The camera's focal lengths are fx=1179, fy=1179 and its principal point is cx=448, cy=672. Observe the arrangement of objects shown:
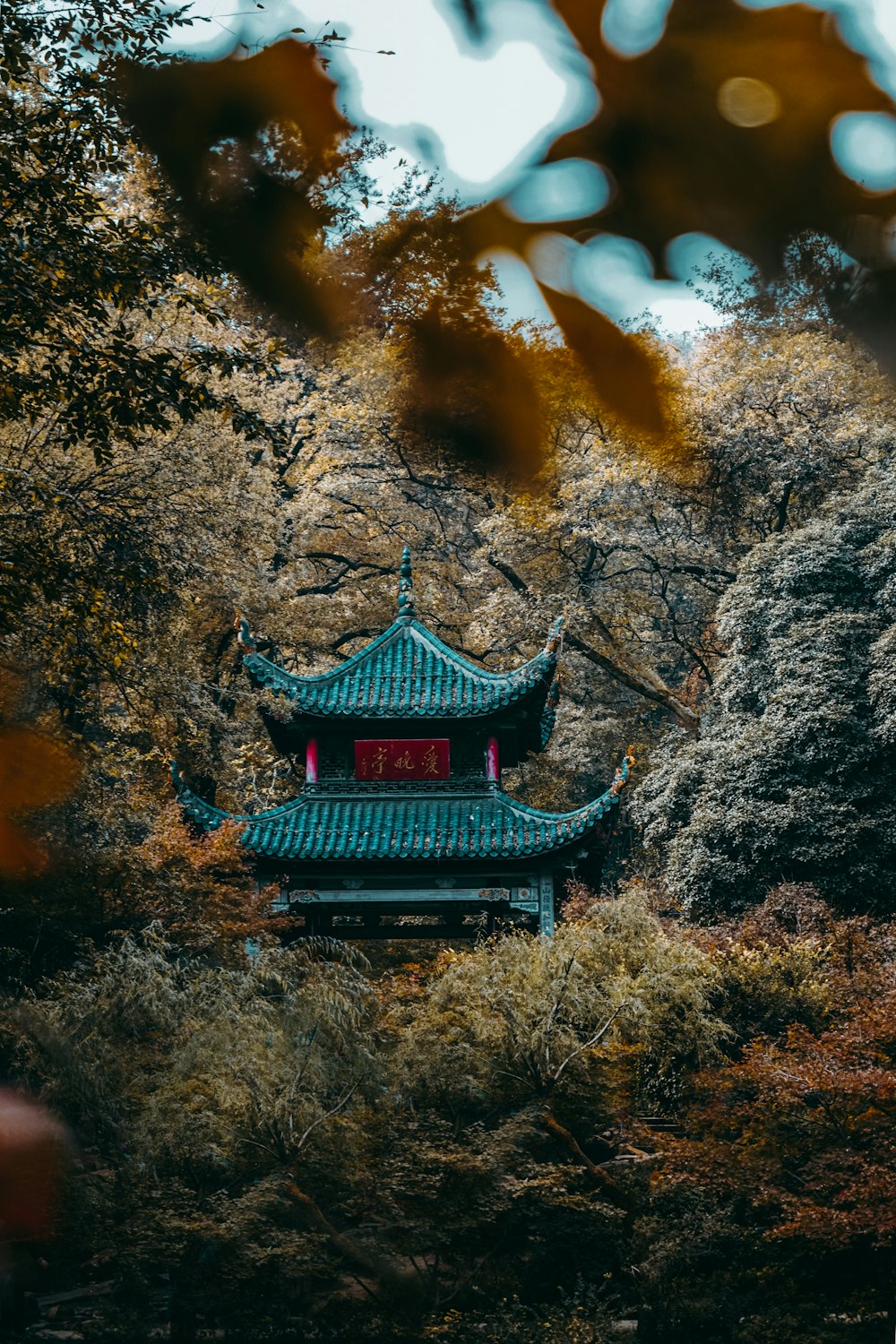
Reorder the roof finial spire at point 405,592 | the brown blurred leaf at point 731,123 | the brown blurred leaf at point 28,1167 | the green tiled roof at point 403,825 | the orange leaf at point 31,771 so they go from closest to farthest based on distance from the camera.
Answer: the brown blurred leaf at point 731,123
the brown blurred leaf at point 28,1167
the orange leaf at point 31,771
the green tiled roof at point 403,825
the roof finial spire at point 405,592

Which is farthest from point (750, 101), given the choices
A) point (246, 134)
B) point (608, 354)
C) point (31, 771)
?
point (31, 771)

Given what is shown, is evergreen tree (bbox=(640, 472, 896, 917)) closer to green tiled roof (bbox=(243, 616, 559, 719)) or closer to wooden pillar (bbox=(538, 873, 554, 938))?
wooden pillar (bbox=(538, 873, 554, 938))

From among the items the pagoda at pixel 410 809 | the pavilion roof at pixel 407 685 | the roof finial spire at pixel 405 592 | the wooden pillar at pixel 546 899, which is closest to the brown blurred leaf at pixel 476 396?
the pagoda at pixel 410 809

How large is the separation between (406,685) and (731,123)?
335 inches

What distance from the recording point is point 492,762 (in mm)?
8977

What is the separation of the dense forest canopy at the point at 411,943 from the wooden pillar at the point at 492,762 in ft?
3.50

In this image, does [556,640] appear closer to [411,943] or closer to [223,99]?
[411,943]

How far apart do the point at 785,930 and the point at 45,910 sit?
4.88 m

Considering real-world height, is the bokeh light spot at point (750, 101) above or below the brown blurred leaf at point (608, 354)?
above

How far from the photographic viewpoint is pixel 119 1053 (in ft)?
16.4

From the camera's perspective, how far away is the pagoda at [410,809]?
323 inches

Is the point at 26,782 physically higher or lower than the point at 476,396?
lower

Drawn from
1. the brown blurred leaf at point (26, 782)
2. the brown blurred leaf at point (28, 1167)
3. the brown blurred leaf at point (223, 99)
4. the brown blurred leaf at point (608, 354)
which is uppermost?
the brown blurred leaf at point (223, 99)

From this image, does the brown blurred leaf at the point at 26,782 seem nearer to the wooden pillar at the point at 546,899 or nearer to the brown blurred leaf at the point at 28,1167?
the brown blurred leaf at the point at 28,1167
